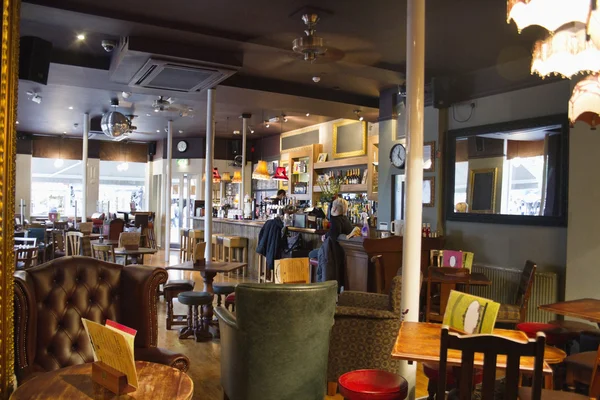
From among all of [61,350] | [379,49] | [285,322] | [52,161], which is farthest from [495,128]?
[52,161]

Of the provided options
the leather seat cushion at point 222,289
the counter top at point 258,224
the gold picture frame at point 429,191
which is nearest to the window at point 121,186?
the counter top at point 258,224

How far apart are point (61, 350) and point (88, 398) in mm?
1194

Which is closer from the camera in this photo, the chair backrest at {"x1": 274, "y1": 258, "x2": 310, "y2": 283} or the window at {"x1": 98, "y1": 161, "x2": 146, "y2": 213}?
the chair backrest at {"x1": 274, "y1": 258, "x2": 310, "y2": 283}

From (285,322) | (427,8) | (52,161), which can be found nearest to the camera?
(285,322)

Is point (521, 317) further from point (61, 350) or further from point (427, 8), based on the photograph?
point (61, 350)

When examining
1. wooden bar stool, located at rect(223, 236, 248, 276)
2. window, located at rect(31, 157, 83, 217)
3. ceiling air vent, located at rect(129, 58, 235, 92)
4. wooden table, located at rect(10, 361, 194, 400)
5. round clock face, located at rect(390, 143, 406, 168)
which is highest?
ceiling air vent, located at rect(129, 58, 235, 92)

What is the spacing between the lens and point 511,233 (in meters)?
6.09

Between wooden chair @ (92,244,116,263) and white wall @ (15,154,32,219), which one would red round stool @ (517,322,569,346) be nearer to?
wooden chair @ (92,244,116,263)

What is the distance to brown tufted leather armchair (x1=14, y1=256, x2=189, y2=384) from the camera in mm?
2811

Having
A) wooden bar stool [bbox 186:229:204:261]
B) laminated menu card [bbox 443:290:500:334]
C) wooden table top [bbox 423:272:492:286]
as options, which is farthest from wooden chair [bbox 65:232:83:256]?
laminated menu card [bbox 443:290:500:334]

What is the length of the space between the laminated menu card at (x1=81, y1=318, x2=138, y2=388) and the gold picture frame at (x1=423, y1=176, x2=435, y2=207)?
5.77 meters

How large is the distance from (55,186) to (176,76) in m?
11.8

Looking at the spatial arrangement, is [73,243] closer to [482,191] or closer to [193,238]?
[193,238]

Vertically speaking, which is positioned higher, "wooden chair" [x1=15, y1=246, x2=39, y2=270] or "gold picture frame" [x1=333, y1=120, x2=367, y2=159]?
"gold picture frame" [x1=333, y1=120, x2=367, y2=159]
